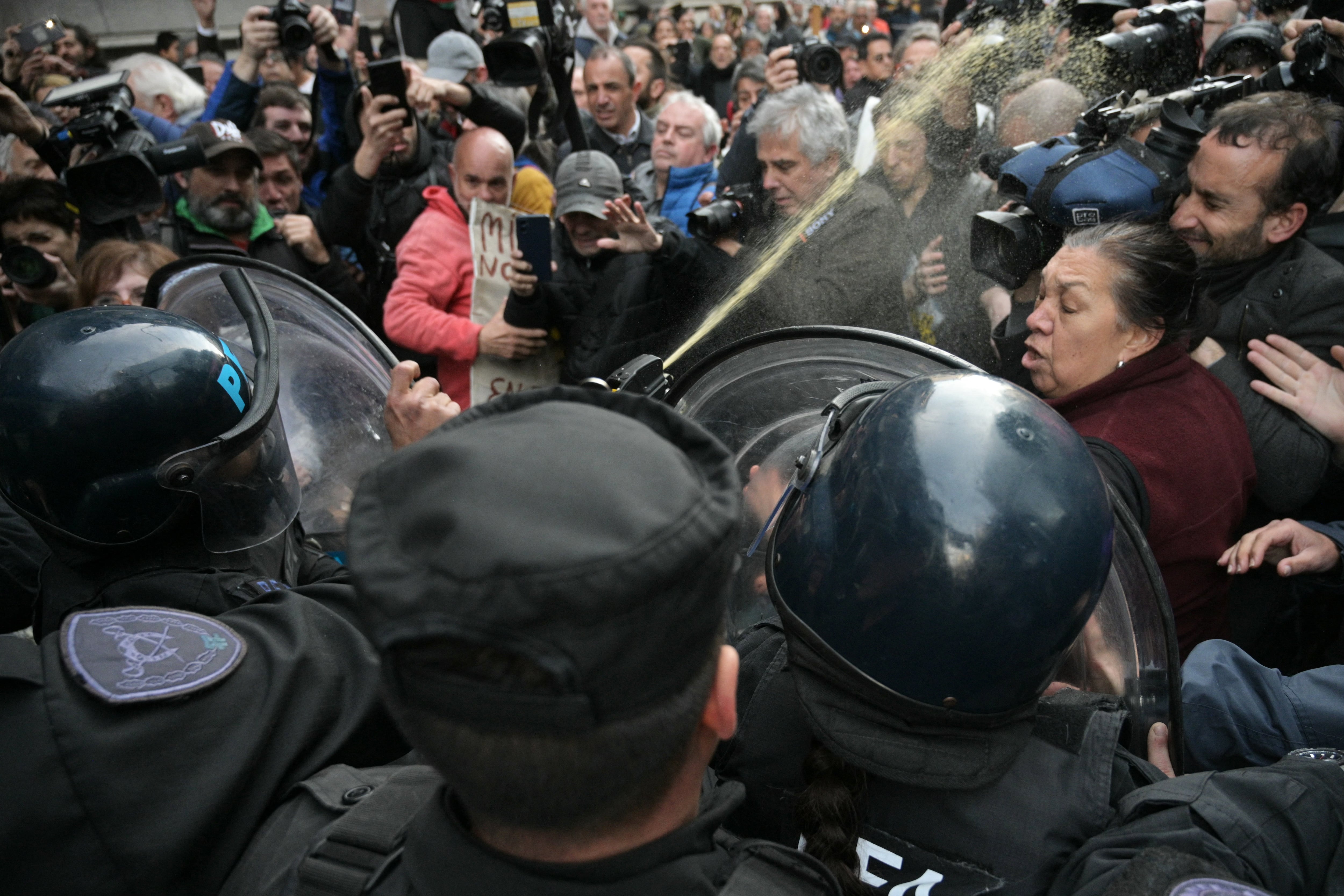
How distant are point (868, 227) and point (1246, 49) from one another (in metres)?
1.65

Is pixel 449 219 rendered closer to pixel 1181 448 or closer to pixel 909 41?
pixel 909 41

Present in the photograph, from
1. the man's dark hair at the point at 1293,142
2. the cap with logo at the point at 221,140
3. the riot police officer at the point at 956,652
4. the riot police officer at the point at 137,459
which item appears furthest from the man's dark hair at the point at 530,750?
the cap with logo at the point at 221,140

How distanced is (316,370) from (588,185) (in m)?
1.78

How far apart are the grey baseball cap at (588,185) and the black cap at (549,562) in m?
2.98

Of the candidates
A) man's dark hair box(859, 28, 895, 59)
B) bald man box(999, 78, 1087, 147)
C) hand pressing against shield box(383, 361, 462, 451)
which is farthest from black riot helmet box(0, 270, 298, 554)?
man's dark hair box(859, 28, 895, 59)

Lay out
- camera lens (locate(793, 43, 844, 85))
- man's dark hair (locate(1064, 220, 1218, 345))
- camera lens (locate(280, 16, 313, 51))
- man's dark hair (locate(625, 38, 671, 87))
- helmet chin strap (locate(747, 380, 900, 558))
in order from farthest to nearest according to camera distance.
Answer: man's dark hair (locate(625, 38, 671, 87)) → camera lens (locate(793, 43, 844, 85)) → camera lens (locate(280, 16, 313, 51)) → man's dark hair (locate(1064, 220, 1218, 345)) → helmet chin strap (locate(747, 380, 900, 558))

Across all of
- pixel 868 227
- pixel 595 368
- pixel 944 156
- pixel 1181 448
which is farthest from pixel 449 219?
pixel 1181 448

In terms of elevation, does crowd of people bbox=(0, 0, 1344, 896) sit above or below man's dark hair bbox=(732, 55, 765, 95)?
above

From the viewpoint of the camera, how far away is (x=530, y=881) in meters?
0.88

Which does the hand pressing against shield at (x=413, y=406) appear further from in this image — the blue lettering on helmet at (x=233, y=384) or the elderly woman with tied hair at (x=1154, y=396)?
the elderly woman with tied hair at (x=1154, y=396)

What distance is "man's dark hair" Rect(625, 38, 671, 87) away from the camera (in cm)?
651

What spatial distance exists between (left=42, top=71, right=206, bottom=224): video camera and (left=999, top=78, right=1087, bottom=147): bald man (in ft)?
10.2

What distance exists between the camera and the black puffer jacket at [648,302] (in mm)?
3504

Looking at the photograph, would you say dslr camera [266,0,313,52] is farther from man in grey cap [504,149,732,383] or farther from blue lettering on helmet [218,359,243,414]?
blue lettering on helmet [218,359,243,414]
